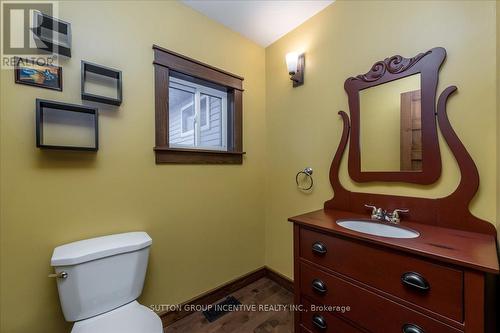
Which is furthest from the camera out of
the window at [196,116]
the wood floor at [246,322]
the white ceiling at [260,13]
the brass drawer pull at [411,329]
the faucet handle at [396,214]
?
the window at [196,116]

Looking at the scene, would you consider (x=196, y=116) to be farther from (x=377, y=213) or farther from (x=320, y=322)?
(x=320, y=322)

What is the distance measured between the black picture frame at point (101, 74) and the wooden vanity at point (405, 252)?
1339mm

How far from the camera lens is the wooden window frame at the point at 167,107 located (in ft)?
4.91

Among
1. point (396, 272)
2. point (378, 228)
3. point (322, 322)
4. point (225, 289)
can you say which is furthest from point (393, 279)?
point (225, 289)

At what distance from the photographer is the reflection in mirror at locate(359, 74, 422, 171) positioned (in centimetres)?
124

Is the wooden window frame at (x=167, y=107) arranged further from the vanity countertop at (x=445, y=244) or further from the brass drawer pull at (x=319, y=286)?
the brass drawer pull at (x=319, y=286)

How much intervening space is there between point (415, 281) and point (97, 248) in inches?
59.1

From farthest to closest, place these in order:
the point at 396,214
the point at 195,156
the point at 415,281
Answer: the point at 195,156 < the point at 396,214 < the point at 415,281

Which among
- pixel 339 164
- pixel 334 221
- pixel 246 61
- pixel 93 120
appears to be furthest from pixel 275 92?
pixel 93 120

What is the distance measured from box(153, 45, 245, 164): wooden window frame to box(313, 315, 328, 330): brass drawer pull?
4.19 feet

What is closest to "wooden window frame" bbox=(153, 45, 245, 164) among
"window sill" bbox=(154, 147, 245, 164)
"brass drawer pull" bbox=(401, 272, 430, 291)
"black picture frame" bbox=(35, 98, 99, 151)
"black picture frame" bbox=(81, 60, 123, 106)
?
"window sill" bbox=(154, 147, 245, 164)

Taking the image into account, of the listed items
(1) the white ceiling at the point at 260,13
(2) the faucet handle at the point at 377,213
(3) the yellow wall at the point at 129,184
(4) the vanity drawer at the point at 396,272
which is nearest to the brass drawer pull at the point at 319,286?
(4) the vanity drawer at the point at 396,272

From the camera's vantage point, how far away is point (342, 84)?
1573 millimetres

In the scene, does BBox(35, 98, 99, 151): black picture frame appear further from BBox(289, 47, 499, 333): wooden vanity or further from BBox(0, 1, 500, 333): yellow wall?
BBox(289, 47, 499, 333): wooden vanity
